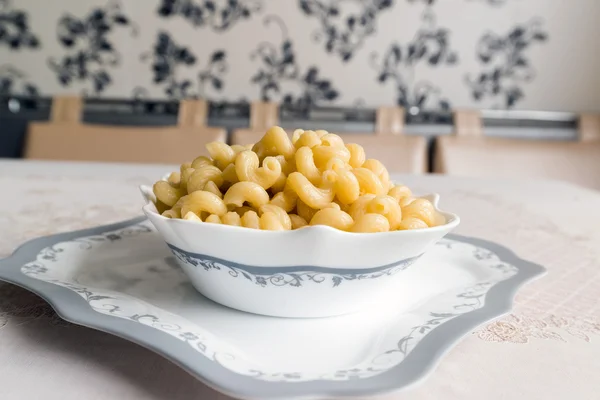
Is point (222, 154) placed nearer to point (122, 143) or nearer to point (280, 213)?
point (280, 213)

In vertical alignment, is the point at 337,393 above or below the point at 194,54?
below

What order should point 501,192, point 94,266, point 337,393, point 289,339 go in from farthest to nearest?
point 501,192, point 94,266, point 289,339, point 337,393

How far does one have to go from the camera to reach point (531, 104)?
2127mm

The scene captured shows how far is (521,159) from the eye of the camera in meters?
1.94

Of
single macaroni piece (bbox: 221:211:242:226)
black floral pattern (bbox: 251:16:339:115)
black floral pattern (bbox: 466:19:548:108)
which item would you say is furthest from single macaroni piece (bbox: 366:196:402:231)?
black floral pattern (bbox: 466:19:548:108)

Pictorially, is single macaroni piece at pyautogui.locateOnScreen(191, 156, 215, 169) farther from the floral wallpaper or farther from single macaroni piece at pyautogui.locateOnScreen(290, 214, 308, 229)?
the floral wallpaper

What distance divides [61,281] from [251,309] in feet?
0.55

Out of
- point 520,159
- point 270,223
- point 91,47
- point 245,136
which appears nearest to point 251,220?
point 270,223

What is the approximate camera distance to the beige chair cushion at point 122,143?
6.35ft

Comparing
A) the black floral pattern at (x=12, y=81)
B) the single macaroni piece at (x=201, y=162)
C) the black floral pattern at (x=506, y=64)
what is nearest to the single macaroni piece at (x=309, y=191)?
the single macaroni piece at (x=201, y=162)

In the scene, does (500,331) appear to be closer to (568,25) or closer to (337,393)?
(337,393)

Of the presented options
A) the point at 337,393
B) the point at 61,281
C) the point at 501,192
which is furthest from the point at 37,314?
the point at 501,192

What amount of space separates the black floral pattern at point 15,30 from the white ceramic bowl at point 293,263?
1.91 metres

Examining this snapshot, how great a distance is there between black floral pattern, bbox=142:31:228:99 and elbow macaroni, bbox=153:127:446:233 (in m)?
1.63
